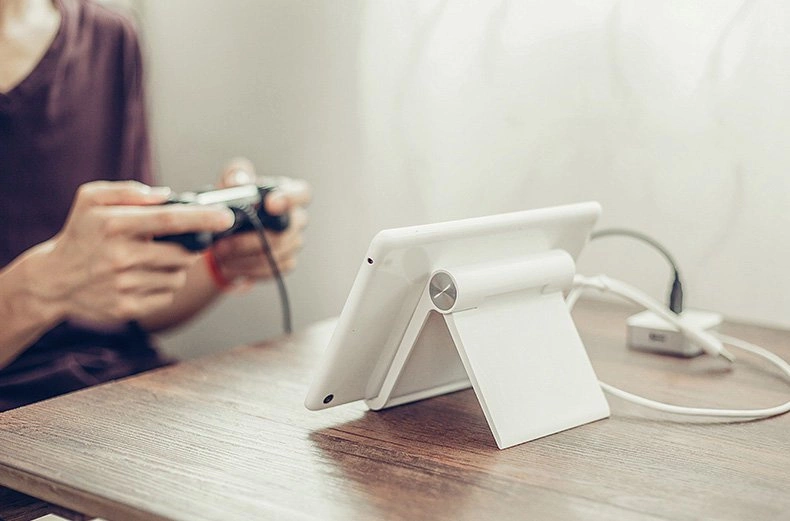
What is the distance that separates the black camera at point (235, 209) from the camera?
0.89m

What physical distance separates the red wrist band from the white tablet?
21.7 inches

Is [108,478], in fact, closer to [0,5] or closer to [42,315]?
[42,315]

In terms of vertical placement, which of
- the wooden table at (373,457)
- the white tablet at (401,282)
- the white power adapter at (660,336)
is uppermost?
the white tablet at (401,282)

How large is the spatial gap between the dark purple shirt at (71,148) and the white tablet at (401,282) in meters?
0.50

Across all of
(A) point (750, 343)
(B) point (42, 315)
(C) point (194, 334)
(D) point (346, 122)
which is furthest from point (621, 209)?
(C) point (194, 334)

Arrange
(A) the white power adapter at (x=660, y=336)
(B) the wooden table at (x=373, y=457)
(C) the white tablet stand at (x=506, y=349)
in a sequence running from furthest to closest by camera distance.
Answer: (A) the white power adapter at (x=660, y=336) → (C) the white tablet stand at (x=506, y=349) → (B) the wooden table at (x=373, y=457)

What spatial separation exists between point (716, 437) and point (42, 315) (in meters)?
0.69

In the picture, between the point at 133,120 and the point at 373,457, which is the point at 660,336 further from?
the point at 133,120

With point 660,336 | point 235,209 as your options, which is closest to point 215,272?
point 235,209

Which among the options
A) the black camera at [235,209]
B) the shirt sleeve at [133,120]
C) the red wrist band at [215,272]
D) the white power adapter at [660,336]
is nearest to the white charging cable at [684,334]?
the white power adapter at [660,336]

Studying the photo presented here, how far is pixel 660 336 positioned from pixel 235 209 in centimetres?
46

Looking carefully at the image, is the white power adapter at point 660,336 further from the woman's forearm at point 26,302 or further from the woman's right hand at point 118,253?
the woman's forearm at point 26,302

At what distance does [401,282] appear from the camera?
592mm

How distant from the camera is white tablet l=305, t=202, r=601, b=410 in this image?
574 millimetres
